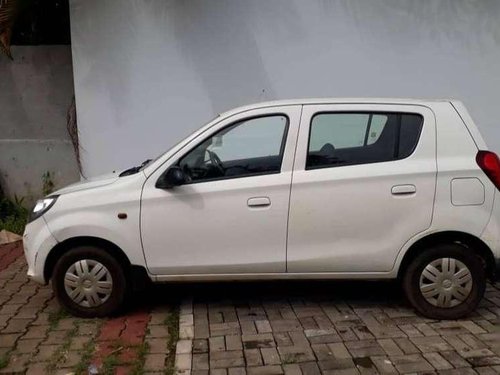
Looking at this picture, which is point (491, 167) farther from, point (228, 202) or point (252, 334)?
point (252, 334)

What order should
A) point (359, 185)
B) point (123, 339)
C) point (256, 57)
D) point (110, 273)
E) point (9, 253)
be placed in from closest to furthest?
point (123, 339) → point (359, 185) → point (110, 273) → point (9, 253) → point (256, 57)

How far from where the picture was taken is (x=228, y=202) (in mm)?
4363

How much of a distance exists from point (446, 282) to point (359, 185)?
1038 mm

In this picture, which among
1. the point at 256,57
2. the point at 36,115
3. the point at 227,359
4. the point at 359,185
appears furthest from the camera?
the point at 36,115

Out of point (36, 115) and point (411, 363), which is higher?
point (36, 115)

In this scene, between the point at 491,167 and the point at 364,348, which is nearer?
the point at 364,348

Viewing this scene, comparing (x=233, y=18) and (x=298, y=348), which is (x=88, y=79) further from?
(x=298, y=348)

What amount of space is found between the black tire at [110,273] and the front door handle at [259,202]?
1.16m

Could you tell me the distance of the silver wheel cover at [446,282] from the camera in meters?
4.39

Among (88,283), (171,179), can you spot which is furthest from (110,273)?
(171,179)

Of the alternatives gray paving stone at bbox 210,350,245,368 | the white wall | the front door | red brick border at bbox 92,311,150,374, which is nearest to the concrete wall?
the white wall

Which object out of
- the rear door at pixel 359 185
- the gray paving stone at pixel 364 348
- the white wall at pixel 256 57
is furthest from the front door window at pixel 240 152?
the white wall at pixel 256 57

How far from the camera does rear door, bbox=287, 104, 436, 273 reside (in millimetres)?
4340

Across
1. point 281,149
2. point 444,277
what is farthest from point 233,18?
point 444,277
